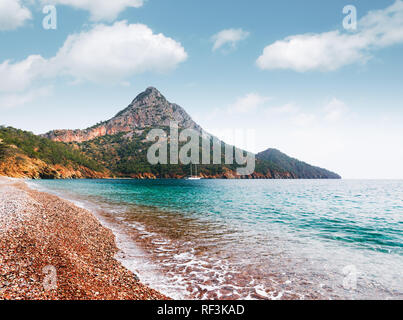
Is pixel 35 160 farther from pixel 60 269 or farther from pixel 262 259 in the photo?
pixel 262 259

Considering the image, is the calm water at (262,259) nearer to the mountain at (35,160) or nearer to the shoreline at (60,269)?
the shoreline at (60,269)

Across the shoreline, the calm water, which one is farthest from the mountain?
the calm water

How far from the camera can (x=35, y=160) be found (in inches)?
5290

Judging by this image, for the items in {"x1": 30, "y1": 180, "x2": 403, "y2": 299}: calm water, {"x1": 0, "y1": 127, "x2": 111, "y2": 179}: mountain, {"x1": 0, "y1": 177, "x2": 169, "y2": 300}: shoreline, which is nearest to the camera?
{"x1": 0, "y1": 177, "x2": 169, "y2": 300}: shoreline

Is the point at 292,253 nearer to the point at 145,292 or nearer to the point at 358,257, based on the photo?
the point at 358,257

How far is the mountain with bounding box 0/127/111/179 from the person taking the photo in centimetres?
10999

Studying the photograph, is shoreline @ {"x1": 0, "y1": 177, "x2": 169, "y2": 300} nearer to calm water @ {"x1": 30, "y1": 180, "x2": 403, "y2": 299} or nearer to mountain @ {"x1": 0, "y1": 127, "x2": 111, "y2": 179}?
calm water @ {"x1": 30, "y1": 180, "x2": 403, "y2": 299}

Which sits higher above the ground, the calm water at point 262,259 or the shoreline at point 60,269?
the shoreline at point 60,269

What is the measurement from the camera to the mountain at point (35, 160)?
109988mm

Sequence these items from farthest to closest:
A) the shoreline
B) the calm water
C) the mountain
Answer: the mountain, the calm water, the shoreline

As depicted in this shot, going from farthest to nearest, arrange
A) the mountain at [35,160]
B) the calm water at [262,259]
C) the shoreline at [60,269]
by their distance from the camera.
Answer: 1. the mountain at [35,160]
2. the calm water at [262,259]
3. the shoreline at [60,269]

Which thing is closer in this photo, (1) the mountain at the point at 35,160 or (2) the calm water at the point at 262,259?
(2) the calm water at the point at 262,259

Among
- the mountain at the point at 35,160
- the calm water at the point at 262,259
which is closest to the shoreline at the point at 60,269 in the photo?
the calm water at the point at 262,259

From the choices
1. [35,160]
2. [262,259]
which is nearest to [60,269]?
[262,259]
